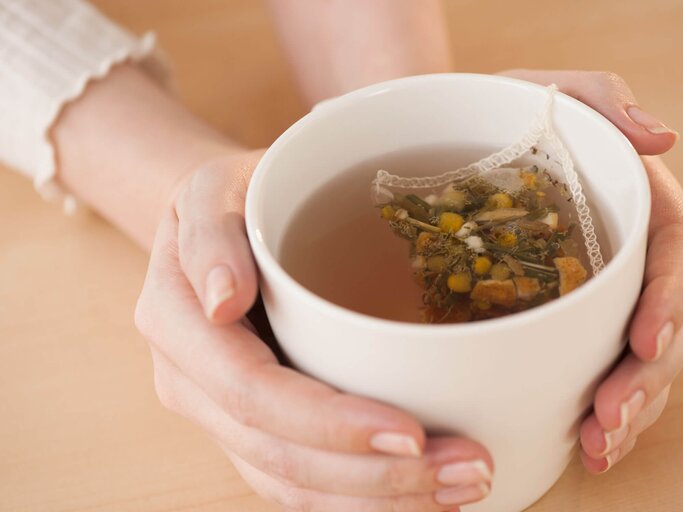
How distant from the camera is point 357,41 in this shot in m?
0.91

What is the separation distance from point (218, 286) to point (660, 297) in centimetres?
27

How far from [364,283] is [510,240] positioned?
110 millimetres

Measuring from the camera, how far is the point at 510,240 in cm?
55

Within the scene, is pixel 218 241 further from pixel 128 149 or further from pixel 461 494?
pixel 128 149

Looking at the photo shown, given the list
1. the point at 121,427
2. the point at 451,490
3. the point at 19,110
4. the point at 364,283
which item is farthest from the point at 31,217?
the point at 451,490

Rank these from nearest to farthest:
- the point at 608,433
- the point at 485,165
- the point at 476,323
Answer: the point at 476,323
the point at 608,433
the point at 485,165

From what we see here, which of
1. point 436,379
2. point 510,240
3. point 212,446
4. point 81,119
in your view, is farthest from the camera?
point 81,119

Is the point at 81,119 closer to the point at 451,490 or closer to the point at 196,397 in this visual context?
the point at 196,397

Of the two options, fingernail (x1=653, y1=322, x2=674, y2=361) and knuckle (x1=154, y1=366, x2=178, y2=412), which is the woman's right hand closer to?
knuckle (x1=154, y1=366, x2=178, y2=412)

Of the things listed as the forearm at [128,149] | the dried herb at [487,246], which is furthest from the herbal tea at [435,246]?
the forearm at [128,149]

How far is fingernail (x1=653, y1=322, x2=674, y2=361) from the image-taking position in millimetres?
477

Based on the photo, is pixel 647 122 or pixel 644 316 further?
pixel 647 122

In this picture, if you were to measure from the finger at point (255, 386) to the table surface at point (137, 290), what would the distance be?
0.14 m

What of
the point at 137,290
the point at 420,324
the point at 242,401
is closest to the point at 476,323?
the point at 420,324
